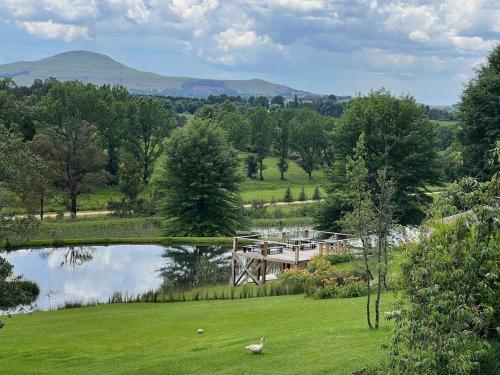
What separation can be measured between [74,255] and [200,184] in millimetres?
14805

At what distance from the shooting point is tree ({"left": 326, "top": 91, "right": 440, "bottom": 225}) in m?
A: 44.8

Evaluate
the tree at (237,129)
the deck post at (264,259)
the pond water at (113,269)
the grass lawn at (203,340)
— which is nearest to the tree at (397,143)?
the pond water at (113,269)

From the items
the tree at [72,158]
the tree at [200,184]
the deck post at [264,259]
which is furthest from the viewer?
the tree at [72,158]

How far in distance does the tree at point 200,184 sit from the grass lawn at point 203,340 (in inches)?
1052

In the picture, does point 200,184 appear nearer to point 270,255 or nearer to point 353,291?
point 270,255

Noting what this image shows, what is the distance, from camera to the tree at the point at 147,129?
77000mm

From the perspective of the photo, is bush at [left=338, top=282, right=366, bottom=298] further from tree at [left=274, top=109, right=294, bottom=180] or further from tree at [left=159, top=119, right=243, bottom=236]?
tree at [left=274, top=109, right=294, bottom=180]

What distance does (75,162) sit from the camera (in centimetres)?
5644

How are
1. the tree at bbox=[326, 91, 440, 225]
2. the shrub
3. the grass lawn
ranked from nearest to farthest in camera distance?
1. the grass lawn
2. the shrub
3. the tree at bbox=[326, 91, 440, 225]

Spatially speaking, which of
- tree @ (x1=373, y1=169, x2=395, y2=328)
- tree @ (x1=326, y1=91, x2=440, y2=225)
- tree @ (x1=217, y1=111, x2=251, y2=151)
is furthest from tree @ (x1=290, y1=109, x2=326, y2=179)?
tree @ (x1=373, y1=169, x2=395, y2=328)

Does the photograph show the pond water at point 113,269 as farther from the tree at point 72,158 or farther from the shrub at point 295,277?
the tree at point 72,158

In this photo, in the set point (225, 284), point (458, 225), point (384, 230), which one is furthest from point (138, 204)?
point (458, 225)

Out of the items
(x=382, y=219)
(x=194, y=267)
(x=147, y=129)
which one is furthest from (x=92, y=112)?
(x=382, y=219)

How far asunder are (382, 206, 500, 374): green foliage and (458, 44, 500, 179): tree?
3487 cm
